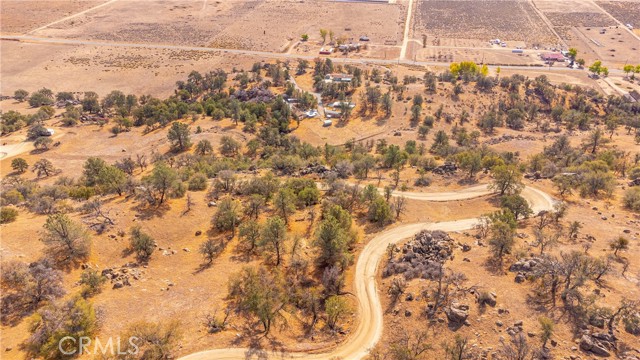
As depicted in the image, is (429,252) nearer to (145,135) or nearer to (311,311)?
(311,311)

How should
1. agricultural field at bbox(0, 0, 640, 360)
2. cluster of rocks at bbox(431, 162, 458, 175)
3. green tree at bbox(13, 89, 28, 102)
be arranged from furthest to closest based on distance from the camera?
green tree at bbox(13, 89, 28, 102) < cluster of rocks at bbox(431, 162, 458, 175) < agricultural field at bbox(0, 0, 640, 360)

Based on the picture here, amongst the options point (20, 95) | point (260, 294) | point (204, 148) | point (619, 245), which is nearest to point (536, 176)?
point (619, 245)

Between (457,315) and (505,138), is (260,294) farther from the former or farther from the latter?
(505,138)

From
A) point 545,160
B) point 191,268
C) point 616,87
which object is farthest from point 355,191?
point 616,87

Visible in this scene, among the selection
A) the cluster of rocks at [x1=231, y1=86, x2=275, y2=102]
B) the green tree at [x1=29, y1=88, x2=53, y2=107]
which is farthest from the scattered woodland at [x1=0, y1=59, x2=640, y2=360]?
the cluster of rocks at [x1=231, y1=86, x2=275, y2=102]
